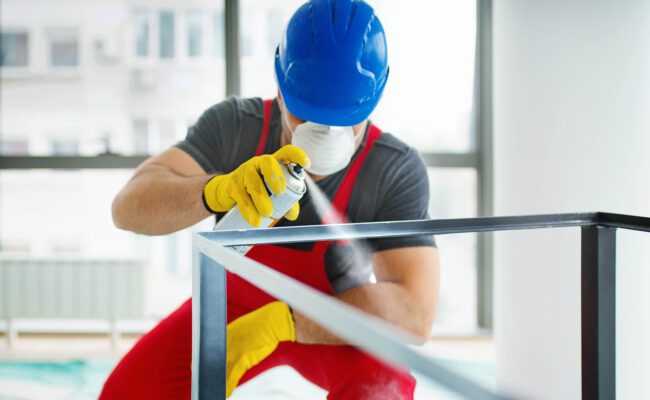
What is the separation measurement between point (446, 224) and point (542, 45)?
110 cm

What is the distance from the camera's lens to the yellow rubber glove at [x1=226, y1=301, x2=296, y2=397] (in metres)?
1.12

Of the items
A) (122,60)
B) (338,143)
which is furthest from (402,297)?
(122,60)

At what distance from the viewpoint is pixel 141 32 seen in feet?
8.19

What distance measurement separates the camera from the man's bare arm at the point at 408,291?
4.09 feet

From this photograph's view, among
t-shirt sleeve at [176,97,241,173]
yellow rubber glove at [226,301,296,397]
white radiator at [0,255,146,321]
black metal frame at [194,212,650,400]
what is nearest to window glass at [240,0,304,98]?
white radiator at [0,255,146,321]

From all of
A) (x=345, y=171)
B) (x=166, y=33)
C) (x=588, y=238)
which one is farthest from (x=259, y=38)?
(x=588, y=238)

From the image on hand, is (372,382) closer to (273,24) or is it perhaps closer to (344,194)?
(344,194)

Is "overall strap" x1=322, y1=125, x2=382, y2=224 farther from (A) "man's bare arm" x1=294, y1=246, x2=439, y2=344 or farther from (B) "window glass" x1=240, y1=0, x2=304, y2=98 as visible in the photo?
(B) "window glass" x1=240, y1=0, x2=304, y2=98

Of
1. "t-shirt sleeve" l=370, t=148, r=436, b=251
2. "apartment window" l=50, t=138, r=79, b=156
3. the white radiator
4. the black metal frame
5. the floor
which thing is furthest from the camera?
"apartment window" l=50, t=138, r=79, b=156

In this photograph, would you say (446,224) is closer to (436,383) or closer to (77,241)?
(436,383)

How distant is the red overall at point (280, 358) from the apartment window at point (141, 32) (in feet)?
4.37

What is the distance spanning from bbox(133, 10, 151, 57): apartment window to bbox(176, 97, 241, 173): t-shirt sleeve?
1283 mm

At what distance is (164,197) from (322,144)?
325 millimetres

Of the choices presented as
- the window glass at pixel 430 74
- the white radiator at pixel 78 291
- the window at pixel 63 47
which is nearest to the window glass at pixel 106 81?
the window at pixel 63 47
